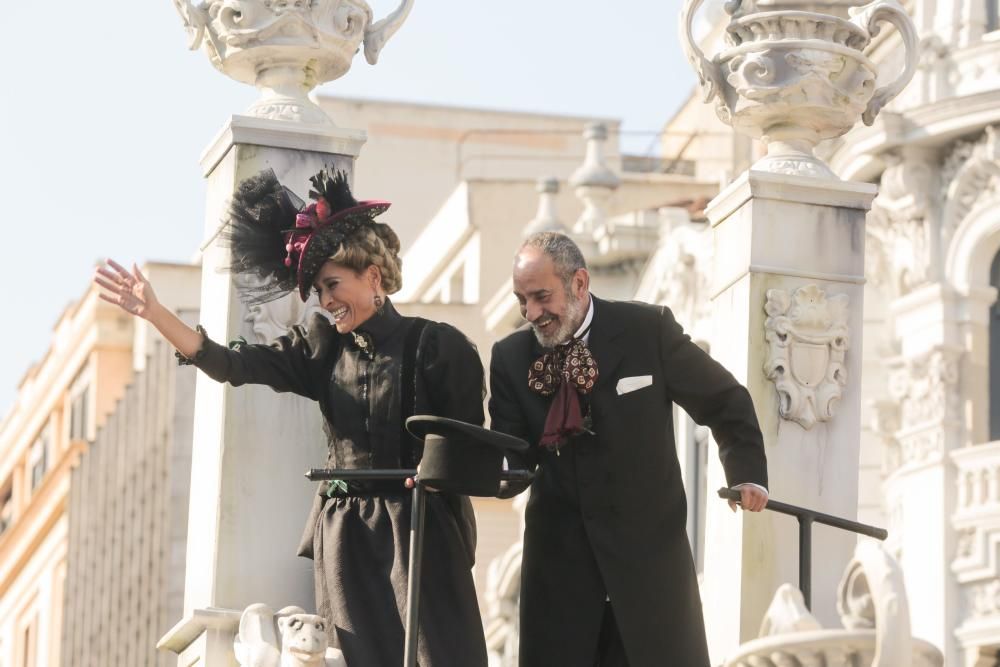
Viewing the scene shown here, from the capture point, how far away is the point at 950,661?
26219mm

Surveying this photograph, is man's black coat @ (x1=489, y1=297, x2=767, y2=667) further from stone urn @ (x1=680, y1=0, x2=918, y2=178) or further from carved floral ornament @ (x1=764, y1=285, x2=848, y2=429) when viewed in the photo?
stone urn @ (x1=680, y1=0, x2=918, y2=178)

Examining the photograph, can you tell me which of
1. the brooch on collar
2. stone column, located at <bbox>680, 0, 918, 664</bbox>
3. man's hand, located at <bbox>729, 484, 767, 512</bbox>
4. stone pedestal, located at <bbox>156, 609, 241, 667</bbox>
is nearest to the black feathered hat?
the brooch on collar

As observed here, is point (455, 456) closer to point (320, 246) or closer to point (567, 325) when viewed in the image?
point (567, 325)

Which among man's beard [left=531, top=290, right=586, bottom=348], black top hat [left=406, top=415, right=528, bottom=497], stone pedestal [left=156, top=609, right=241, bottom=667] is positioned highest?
man's beard [left=531, top=290, right=586, bottom=348]

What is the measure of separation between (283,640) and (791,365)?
10.0 ft

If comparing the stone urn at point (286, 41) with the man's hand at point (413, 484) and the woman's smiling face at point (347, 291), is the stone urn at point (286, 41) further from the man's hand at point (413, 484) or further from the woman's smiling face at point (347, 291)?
the man's hand at point (413, 484)

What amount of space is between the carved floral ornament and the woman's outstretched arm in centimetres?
303

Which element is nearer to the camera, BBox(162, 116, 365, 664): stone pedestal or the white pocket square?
the white pocket square

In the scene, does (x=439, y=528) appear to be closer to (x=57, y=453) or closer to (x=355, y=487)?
(x=355, y=487)

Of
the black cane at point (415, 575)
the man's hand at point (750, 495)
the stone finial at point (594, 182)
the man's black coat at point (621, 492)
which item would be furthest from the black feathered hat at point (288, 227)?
the stone finial at point (594, 182)

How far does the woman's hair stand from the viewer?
10820 millimetres

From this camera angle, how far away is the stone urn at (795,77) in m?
13.0

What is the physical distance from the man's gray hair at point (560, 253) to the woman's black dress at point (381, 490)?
426mm

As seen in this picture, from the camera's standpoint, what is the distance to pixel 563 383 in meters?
10.9
